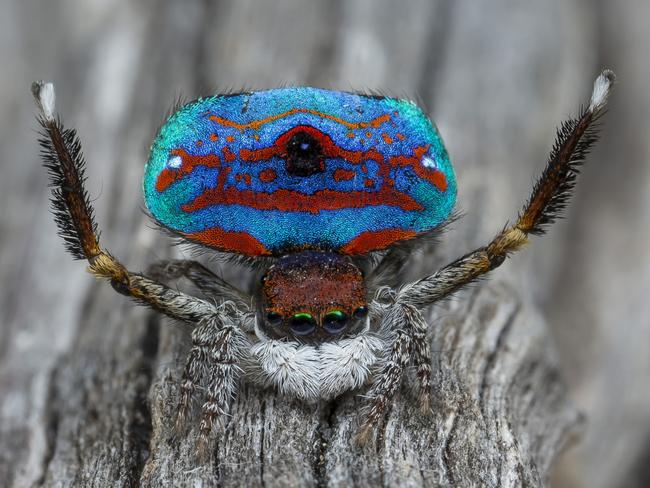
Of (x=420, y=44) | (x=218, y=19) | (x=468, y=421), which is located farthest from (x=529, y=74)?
(x=468, y=421)

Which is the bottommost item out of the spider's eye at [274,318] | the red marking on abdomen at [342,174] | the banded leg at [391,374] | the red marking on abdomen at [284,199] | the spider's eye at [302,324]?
the banded leg at [391,374]

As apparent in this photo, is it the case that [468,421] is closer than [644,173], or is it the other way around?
[468,421]

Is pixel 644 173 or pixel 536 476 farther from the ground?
pixel 644 173

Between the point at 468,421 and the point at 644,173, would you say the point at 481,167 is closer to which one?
the point at 644,173

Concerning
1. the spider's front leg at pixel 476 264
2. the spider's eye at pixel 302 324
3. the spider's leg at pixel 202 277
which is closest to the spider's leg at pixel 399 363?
the spider's front leg at pixel 476 264

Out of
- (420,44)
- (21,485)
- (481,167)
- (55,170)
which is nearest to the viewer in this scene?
(55,170)

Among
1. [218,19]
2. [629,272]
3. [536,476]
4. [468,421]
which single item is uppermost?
[218,19]

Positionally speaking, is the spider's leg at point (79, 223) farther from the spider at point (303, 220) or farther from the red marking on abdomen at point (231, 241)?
the red marking on abdomen at point (231, 241)
